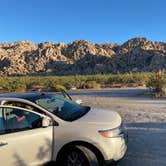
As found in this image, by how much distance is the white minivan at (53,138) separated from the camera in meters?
6.00

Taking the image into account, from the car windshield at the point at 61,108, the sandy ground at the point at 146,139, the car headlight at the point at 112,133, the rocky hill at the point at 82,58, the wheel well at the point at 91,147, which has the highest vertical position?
the rocky hill at the point at 82,58

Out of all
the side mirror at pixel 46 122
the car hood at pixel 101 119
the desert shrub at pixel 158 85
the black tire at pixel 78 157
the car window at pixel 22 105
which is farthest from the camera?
the desert shrub at pixel 158 85

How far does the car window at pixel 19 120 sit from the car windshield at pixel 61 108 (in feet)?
1.41

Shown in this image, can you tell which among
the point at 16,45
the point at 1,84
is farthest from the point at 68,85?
the point at 16,45

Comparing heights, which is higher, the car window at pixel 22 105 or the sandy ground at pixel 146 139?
the car window at pixel 22 105

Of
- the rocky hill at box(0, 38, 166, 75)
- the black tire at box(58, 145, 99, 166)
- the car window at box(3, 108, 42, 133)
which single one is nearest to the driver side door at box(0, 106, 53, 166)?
the car window at box(3, 108, 42, 133)

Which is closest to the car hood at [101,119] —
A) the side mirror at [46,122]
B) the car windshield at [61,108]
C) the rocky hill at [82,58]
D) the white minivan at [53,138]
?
the white minivan at [53,138]

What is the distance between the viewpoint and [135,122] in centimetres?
1126

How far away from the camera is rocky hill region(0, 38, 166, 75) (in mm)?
92094

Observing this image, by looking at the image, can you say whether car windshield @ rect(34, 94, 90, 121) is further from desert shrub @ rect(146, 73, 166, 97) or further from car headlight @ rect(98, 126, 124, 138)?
desert shrub @ rect(146, 73, 166, 97)

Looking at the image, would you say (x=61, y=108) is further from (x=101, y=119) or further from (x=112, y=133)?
(x=112, y=133)

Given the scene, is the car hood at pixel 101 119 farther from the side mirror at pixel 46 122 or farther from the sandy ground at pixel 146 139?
the sandy ground at pixel 146 139

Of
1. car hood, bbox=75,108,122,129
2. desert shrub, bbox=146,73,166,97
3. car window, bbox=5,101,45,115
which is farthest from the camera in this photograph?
desert shrub, bbox=146,73,166,97

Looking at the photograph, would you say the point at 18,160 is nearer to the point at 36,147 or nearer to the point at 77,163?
the point at 36,147
